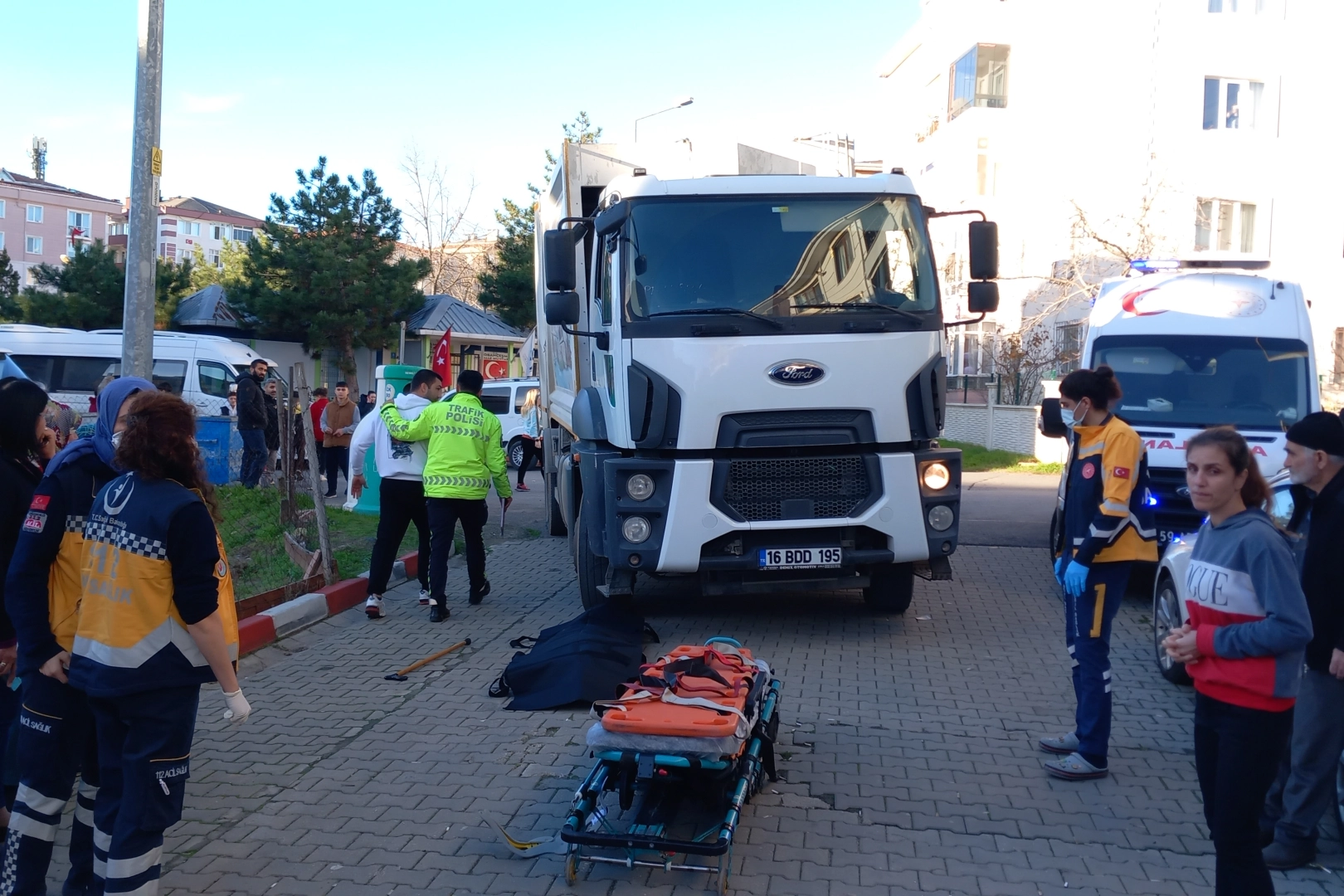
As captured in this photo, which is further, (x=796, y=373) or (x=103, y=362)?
(x=103, y=362)

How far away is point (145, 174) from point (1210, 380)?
9362mm

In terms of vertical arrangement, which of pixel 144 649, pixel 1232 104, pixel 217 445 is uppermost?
pixel 1232 104

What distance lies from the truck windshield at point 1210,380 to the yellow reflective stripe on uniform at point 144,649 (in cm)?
844

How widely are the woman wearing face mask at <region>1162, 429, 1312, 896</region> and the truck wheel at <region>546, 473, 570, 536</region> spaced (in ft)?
31.9

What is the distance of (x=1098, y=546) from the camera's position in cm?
522

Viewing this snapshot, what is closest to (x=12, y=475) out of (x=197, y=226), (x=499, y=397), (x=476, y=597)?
(x=476, y=597)

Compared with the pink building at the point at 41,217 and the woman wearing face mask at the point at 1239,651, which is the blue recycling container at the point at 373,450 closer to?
the woman wearing face mask at the point at 1239,651

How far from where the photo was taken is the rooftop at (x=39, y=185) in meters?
79.7

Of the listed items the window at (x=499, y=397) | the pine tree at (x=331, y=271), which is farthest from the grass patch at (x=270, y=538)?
the pine tree at (x=331, y=271)

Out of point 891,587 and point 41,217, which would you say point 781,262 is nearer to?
point 891,587

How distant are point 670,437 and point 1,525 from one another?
4.21m

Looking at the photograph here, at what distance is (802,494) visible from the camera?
7570 millimetres

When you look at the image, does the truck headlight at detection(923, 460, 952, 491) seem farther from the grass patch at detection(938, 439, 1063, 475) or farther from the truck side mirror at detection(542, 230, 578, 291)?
the grass patch at detection(938, 439, 1063, 475)

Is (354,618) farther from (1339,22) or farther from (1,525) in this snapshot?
(1339,22)
